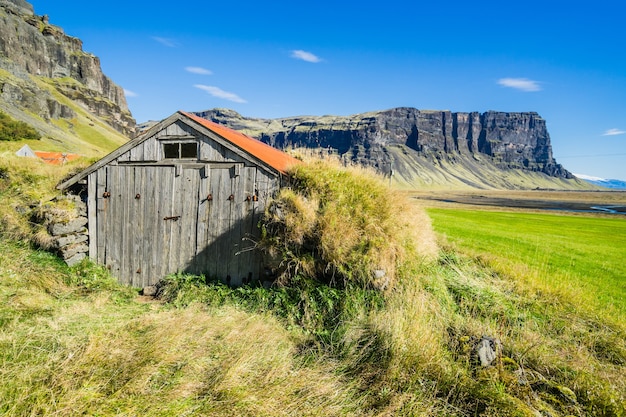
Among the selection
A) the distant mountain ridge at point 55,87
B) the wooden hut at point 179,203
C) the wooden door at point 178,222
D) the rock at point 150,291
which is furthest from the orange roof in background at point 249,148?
the distant mountain ridge at point 55,87

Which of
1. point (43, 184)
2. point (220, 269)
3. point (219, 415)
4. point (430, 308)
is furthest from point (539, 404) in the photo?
point (43, 184)

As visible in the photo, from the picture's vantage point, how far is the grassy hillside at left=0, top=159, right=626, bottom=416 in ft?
13.2

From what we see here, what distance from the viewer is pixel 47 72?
118250 millimetres

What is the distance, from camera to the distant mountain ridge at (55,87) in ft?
248

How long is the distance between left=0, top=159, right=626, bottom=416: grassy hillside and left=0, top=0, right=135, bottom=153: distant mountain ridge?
77967 millimetres

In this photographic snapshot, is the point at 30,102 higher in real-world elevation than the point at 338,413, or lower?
higher

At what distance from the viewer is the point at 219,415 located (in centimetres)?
375

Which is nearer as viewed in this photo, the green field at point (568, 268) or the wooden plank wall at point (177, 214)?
the green field at point (568, 268)

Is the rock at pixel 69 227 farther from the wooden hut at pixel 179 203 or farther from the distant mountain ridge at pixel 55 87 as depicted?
the distant mountain ridge at pixel 55 87

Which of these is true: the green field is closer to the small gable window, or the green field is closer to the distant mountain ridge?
the small gable window

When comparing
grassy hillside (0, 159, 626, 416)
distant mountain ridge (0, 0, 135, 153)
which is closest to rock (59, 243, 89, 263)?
grassy hillside (0, 159, 626, 416)

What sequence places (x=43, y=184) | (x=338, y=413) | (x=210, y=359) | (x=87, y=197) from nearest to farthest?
(x=338, y=413), (x=210, y=359), (x=87, y=197), (x=43, y=184)

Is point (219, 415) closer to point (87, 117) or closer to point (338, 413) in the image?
point (338, 413)

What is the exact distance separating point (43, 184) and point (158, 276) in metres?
6.92
